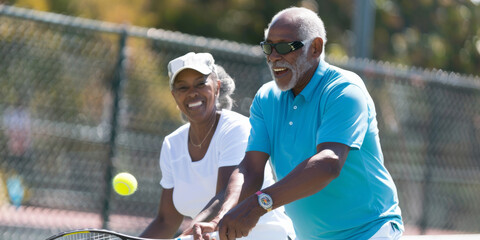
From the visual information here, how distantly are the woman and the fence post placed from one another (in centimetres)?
254

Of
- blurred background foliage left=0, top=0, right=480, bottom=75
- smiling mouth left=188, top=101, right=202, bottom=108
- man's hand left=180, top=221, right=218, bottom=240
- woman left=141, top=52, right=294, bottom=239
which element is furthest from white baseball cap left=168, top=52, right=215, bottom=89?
blurred background foliage left=0, top=0, right=480, bottom=75

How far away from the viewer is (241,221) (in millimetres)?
3369

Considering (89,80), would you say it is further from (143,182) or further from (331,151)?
(331,151)

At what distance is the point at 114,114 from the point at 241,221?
13.8 feet

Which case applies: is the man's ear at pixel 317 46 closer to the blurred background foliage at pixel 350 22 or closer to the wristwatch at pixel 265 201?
the wristwatch at pixel 265 201

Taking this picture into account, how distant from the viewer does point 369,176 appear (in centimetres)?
370

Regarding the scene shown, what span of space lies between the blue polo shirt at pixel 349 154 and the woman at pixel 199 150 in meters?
0.57

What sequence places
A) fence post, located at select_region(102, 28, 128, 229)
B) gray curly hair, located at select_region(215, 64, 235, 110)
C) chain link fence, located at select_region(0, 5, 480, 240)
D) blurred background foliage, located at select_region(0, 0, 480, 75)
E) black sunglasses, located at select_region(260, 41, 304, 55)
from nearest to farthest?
black sunglasses, located at select_region(260, 41, 304, 55) → gray curly hair, located at select_region(215, 64, 235, 110) → chain link fence, located at select_region(0, 5, 480, 240) → fence post, located at select_region(102, 28, 128, 229) → blurred background foliage, located at select_region(0, 0, 480, 75)

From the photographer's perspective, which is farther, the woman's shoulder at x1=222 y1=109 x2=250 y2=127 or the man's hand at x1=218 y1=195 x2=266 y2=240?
the woman's shoulder at x1=222 y1=109 x2=250 y2=127

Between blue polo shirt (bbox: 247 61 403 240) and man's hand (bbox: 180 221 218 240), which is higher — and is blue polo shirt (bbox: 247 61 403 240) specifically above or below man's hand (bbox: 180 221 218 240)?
above

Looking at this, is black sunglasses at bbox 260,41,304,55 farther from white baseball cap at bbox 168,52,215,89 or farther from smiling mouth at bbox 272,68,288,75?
white baseball cap at bbox 168,52,215,89

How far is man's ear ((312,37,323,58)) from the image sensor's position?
3.82 meters

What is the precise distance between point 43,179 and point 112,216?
2.30 feet

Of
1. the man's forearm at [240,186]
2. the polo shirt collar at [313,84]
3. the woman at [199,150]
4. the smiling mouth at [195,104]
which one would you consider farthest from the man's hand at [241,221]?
the smiling mouth at [195,104]
